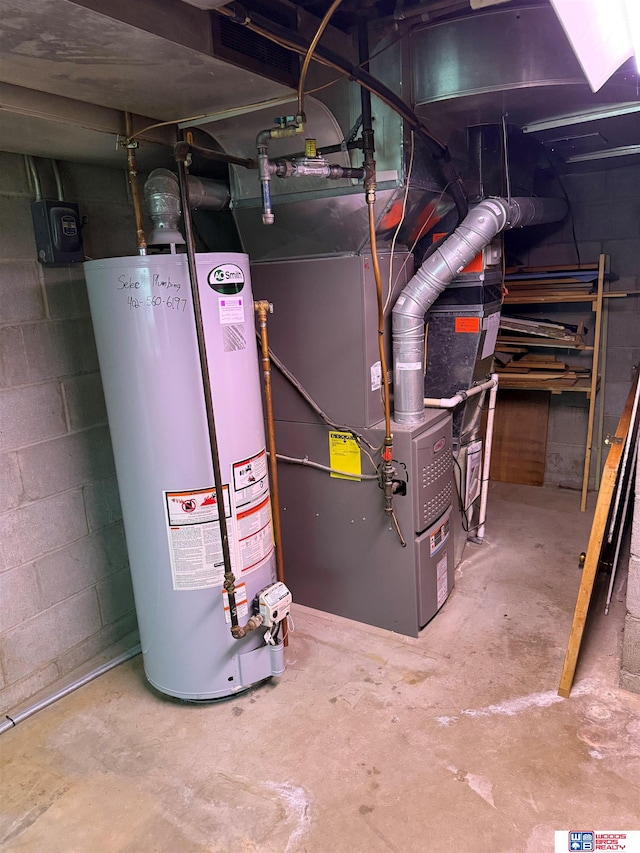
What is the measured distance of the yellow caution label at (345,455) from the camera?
2.43 m

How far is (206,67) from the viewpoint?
156cm

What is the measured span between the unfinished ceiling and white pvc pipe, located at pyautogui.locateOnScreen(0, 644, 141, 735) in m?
1.91

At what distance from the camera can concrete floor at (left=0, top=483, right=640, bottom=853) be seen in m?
1.62

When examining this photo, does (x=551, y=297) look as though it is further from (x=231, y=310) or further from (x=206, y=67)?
(x=206, y=67)

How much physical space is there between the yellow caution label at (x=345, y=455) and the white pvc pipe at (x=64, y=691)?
1125 mm

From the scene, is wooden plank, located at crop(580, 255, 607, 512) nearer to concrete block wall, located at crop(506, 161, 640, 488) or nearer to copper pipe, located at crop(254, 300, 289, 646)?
concrete block wall, located at crop(506, 161, 640, 488)

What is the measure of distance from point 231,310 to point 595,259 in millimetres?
2885

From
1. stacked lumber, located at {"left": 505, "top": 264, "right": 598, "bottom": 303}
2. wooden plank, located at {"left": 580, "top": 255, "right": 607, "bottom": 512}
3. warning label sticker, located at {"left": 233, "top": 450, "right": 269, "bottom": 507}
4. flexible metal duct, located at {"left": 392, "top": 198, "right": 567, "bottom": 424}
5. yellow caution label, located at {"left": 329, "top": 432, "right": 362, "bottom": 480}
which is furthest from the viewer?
stacked lumber, located at {"left": 505, "top": 264, "right": 598, "bottom": 303}

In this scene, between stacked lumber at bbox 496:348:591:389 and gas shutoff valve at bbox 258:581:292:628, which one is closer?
gas shutoff valve at bbox 258:581:292:628

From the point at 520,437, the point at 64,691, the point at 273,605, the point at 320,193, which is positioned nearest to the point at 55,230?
the point at 320,193

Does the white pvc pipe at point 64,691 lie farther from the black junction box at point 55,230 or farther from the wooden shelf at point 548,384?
the wooden shelf at point 548,384

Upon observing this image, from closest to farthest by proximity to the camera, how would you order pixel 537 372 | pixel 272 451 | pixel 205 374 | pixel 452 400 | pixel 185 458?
pixel 205 374
pixel 185 458
pixel 272 451
pixel 452 400
pixel 537 372

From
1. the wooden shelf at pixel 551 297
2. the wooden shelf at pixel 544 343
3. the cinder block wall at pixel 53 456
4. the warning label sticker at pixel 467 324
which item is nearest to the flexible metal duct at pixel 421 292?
the warning label sticker at pixel 467 324

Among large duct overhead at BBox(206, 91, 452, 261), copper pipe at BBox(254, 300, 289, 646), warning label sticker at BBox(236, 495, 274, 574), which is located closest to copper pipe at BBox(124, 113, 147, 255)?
large duct overhead at BBox(206, 91, 452, 261)
